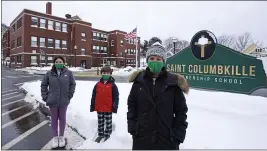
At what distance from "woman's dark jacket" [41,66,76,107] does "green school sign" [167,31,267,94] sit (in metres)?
4.79

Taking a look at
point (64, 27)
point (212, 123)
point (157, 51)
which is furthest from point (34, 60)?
point (157, 51)

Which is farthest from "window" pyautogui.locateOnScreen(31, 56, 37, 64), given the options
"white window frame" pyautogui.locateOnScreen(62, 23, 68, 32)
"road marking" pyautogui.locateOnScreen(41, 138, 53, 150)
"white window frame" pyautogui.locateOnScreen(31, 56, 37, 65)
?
"road marking" pyautogui.locateOnScreen(41, 138, 53, 150)

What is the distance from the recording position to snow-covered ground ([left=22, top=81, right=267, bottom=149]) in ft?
13.7

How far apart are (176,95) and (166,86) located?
0.64 ft

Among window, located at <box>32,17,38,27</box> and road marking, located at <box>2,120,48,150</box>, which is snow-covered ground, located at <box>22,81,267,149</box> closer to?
road marking, located at <box>2,120,48,150</box>

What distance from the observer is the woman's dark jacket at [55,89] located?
13.9ft

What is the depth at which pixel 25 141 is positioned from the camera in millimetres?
4602

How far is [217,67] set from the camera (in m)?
6.82

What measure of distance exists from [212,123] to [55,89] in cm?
388

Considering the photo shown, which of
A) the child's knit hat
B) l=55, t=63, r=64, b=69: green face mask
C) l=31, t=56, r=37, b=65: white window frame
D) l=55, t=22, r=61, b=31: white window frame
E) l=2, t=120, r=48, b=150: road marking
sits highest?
l=55, t=22, r=61, b=31: white window frame

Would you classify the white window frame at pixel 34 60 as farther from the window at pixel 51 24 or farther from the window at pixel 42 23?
the window at pixel 51 24

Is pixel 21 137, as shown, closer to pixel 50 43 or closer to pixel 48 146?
pixel 48 146

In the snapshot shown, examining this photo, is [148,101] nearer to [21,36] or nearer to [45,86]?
[45,86]

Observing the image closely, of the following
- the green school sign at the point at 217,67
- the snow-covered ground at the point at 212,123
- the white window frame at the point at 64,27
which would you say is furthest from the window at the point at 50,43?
the green school sign at the point at 217,67
